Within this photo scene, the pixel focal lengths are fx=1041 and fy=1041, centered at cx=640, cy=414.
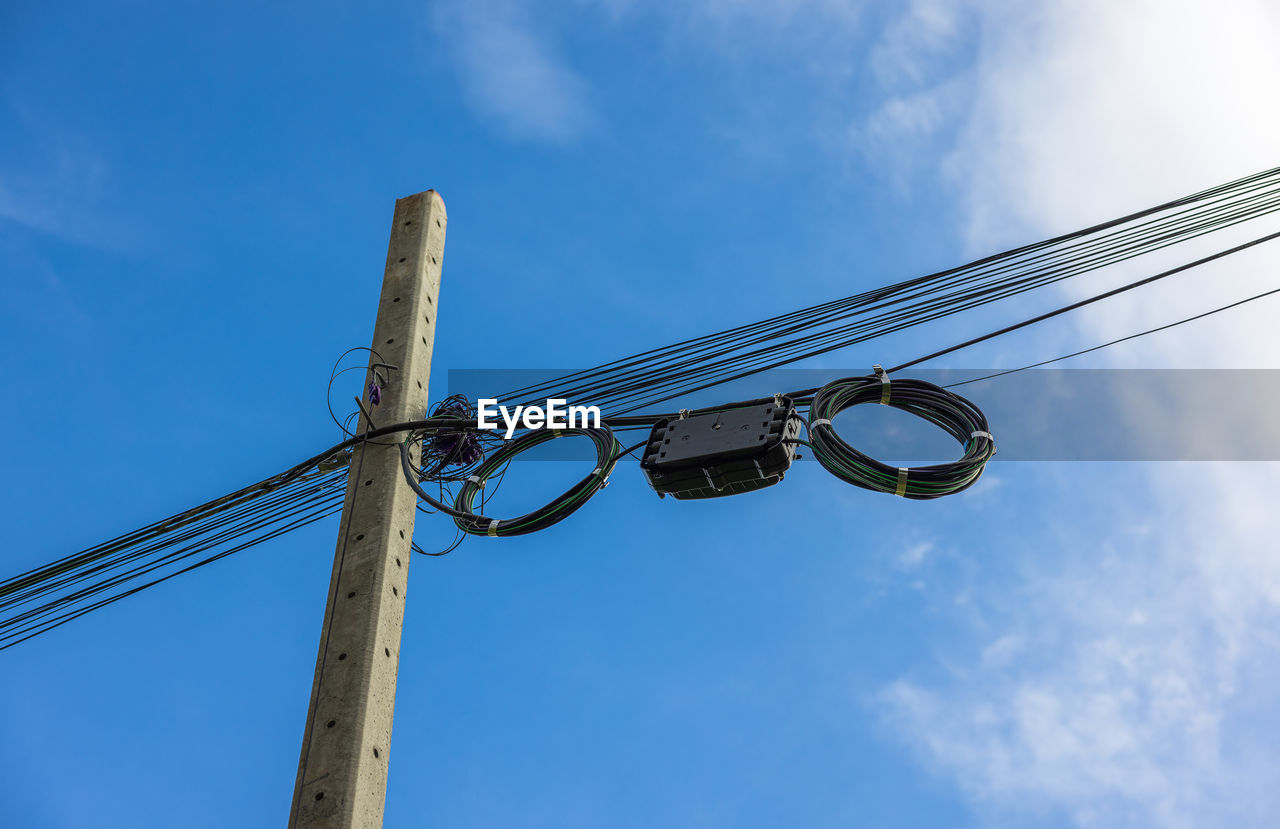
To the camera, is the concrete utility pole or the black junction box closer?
the concrete utility pole

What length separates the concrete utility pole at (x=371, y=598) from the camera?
4598mm

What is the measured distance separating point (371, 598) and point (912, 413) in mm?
A: 2873

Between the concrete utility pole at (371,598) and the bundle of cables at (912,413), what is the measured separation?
2.21m

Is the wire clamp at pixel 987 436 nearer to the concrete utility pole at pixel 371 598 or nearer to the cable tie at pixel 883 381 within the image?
the cable tie at pixel 883 381

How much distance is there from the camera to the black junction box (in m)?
4.95

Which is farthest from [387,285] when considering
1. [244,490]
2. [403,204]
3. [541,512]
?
[541,512]

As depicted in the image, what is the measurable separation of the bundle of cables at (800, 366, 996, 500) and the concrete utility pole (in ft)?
7.26

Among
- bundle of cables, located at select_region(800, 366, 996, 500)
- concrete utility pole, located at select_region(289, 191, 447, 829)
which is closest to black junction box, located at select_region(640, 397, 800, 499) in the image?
bundle of cables, located at select_region(800, 366, 996, 500)

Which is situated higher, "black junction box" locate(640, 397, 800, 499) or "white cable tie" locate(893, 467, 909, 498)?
"black junction box" locate(640, 397, 800, 499)

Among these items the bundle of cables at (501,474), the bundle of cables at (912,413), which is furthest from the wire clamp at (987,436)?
the bundle of cables at (501,474)

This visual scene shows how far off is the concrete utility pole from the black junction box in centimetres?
140

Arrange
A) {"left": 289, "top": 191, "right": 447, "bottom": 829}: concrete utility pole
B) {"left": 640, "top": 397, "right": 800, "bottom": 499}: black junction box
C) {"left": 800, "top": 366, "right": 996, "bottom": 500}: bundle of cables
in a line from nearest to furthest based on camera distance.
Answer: {"left": 289, "top": 191, "right": 447, "bottom": 829}: concrete utility pole, {"left": 800, "top": 366, "right": 996, "bottom": 500}: bundle of cables, {"left": 640, "top": 397, "right": 800, "bottom": 499}: black junction box

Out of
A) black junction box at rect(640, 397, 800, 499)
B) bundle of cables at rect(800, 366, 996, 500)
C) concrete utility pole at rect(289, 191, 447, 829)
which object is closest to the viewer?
concrete utility pole at rect(289, 191, 447, 829)

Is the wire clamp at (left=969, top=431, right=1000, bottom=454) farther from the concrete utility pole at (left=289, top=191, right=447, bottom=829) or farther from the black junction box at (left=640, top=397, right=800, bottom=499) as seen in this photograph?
the concrete utility pole at (left=289, top=191, right=447, bottom=829)
